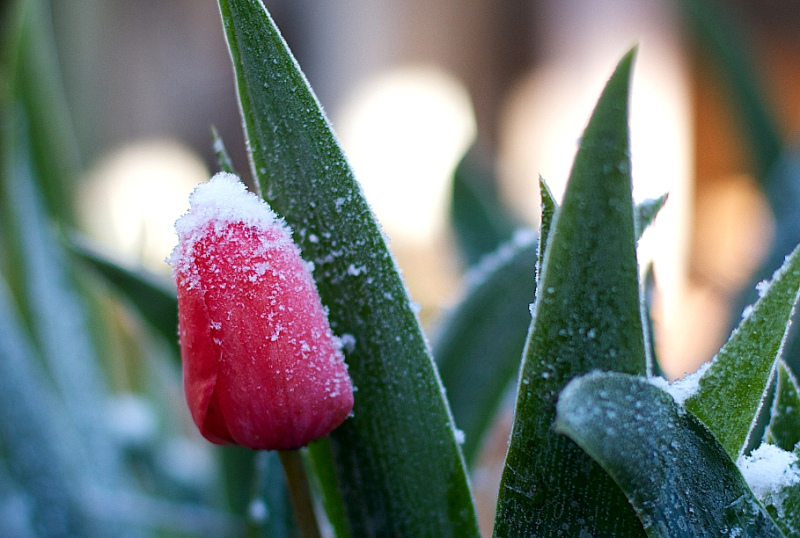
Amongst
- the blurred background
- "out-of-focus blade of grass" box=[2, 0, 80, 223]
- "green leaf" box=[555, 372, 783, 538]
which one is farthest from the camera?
the blurred background

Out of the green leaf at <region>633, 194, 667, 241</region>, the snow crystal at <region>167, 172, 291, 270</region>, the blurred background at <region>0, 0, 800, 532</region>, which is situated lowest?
the green leaf at <region>633, 194, 667, 241</region>

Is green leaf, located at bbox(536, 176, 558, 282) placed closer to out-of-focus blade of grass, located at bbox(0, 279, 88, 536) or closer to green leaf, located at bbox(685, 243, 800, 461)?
green leaf, located at bbox(685, 243, 800, 461)

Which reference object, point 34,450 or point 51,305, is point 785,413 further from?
point 51,305

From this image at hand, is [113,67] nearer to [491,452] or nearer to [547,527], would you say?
[491,452]

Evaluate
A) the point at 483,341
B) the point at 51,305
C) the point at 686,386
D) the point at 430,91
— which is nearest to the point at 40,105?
the point at 51,305

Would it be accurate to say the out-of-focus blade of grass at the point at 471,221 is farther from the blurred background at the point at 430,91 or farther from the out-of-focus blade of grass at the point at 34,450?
the blurred background at the point at 430,91

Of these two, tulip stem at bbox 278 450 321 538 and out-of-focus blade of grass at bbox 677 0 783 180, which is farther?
out-of-focus blade of grass at bbox 677 0 783 180

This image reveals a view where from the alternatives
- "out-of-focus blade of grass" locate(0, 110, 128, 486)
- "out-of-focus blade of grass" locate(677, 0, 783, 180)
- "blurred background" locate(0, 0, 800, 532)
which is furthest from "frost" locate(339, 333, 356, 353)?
"blurred background" locate(0, 0, 800, 532)
